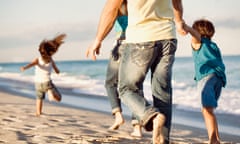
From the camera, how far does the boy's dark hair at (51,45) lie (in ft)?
25.4

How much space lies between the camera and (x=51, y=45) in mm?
7777

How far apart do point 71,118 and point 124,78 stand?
398 centimetres

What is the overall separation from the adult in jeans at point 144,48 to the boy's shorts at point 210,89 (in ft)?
4.53

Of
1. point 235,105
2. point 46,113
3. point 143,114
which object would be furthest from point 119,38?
point 235,105

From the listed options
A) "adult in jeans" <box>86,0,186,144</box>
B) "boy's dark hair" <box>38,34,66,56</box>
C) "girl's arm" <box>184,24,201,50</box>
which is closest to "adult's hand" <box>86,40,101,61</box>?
"adult in jeans" <box>86,0,186,144</box>

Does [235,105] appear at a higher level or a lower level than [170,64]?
lower

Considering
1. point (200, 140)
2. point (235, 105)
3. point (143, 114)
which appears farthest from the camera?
point (235, 105)

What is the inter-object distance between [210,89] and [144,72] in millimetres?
1622

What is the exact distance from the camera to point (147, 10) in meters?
3.34

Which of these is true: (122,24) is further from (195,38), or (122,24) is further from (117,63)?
(195,38)

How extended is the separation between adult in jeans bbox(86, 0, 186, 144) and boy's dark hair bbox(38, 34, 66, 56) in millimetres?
4400

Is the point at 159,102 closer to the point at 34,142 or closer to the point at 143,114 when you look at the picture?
the point at 143,114

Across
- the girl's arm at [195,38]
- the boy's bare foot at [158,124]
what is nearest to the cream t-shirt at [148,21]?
the boy's bare foot at [158,124]

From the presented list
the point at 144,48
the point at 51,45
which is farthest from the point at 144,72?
the point at 51,45
